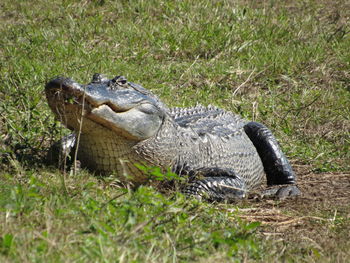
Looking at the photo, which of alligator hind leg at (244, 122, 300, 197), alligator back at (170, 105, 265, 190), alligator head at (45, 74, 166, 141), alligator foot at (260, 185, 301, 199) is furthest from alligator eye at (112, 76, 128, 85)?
alligator hind leg at (244, 122, 300, 197)

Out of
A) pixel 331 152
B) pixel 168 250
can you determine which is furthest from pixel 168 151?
pixel 331 152

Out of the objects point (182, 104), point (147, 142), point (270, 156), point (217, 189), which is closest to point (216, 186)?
point (217, 189)

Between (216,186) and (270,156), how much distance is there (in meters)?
1.34

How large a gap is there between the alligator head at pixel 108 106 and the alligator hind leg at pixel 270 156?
4.63ft

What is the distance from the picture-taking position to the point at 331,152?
6820 millimetres

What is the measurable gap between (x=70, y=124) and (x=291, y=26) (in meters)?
6.41

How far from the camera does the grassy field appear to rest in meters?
3.25

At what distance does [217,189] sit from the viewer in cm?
493

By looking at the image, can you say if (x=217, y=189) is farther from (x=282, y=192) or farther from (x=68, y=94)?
(x=68, y=94)

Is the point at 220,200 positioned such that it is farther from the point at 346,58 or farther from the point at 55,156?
the point at 346,58

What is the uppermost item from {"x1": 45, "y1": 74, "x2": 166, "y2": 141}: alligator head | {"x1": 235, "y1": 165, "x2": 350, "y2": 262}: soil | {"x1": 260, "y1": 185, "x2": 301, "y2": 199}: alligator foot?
{"x1": 45, "y1": 74, "x2": 166, "y2": 141}: alligator head

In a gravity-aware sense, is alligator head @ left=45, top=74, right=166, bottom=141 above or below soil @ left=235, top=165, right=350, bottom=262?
above

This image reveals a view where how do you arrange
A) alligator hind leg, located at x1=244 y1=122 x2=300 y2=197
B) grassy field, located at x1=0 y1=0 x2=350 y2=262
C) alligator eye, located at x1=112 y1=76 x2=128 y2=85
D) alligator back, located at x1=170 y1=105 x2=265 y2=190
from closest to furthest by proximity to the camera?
1. grassy field, located at x1=0 y1=0 x2=350 y2=262
2. alligator eye, located at x1=112 y1=76 x2=128 y2=85
3. alligator back, located at x1=170 y1=105 x2=265 y2=190
4. alligator hind leg, located at x1=244 y1=122 x2=300 y2=197

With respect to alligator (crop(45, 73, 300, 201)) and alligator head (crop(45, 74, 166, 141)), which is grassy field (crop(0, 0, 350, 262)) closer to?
alligator (crop(45, 73, 300, 201))
